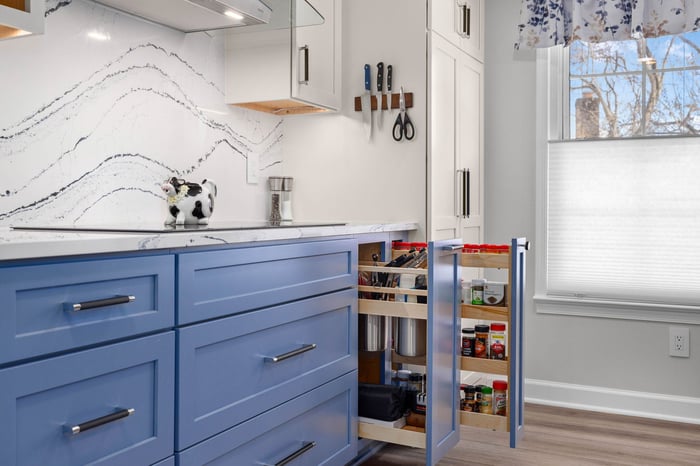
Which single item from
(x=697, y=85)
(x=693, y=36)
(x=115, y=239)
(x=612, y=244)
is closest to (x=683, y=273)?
(x=612, y=244)

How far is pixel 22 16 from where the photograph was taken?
1575 mm

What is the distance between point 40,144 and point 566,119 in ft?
8.38

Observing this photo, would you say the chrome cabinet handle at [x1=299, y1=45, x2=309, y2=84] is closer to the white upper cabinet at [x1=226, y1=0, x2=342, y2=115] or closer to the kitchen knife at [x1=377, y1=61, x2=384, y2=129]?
the white upper cabinet at [x1=226, y1=0, x2=342, y2=115]

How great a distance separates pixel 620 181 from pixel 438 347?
1.70 meters

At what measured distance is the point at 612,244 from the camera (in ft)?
11.1

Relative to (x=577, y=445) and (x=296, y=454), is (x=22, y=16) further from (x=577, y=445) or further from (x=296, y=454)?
(x=577, y=445)

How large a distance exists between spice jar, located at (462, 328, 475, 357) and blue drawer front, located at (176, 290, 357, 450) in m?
0.44

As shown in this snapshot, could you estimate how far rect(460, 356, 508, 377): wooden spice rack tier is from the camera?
7.82 ft

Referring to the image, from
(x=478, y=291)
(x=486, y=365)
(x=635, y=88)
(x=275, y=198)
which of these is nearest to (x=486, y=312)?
(x=478, y=291)

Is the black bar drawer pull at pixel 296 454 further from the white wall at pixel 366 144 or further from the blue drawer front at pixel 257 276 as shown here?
the white wall at pixel 366 144

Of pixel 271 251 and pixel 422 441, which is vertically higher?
pixel 271 251

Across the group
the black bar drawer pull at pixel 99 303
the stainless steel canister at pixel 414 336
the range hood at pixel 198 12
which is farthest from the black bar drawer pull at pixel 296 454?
the range hood at pixel 198 12

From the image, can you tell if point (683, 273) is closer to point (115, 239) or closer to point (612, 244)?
point (612, 244)

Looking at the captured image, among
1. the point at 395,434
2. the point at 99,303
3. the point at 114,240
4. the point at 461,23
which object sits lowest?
the point at 395,434
